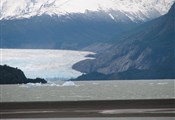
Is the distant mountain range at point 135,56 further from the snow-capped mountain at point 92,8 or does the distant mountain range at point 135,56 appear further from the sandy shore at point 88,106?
the sandy shore at point 88,106

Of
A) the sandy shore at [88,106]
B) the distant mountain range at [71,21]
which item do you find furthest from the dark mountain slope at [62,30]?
the sandy shore at [88,106]

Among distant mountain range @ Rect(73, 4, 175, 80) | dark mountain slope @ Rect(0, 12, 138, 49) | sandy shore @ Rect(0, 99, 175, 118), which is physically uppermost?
sandy shore @ Rect(0, 99, 175, 118)

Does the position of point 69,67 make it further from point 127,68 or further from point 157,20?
point 157,20

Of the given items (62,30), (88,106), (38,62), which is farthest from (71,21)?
(88,106)

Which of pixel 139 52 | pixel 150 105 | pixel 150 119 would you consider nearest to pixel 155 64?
pixel 139 52

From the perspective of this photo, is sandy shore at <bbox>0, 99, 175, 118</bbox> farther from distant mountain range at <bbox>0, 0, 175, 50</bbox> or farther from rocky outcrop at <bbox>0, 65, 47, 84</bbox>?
rocky outcrop at <bbox>0, 65, 47, 84</bbox>

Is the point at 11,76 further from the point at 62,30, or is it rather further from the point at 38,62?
the point at 62,30

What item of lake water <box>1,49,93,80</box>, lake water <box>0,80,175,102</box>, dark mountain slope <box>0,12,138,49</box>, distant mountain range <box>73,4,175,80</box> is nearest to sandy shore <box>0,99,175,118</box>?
lake water <box>0,80,175,102</box>
